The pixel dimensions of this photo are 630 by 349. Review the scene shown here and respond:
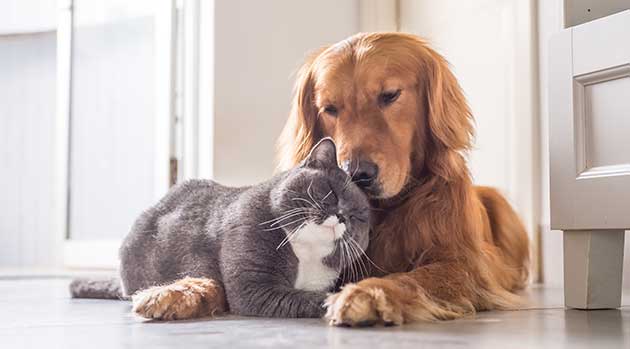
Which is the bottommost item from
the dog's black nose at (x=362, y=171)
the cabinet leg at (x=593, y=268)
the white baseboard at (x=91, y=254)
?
the white baseboard at (x=91, y=254)

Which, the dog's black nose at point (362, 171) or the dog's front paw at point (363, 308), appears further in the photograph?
the dog's black nose at point (362, 171)

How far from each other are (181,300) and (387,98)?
0.56 m

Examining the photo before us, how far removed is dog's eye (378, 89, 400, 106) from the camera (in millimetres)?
1645

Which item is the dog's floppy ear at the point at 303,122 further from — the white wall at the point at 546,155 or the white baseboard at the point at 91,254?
the white baseboard at the point at 91,254

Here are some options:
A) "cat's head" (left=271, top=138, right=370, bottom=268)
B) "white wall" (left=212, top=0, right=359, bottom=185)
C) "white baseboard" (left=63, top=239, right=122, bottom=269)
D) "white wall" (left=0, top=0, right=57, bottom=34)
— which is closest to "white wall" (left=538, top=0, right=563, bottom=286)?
"white wall" (left=212, top=0, right=359, bottom=185)

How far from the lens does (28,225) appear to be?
216 inches

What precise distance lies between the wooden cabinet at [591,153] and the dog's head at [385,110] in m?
0.22

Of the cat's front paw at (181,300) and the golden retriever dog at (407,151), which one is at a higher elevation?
the golden retriever dog at (407,151)

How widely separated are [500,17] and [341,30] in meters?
0.62

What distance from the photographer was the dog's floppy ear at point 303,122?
177cm

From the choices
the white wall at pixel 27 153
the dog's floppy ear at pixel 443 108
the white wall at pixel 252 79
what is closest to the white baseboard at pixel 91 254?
the white wall at pixel 252 79

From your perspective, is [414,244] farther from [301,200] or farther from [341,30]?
[341,30]

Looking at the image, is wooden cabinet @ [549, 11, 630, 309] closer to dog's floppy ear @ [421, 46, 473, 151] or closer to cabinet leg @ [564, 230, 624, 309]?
cabinet leg @ [564, 230, 624, 309]

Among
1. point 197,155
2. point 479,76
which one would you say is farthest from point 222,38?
point 479,76
